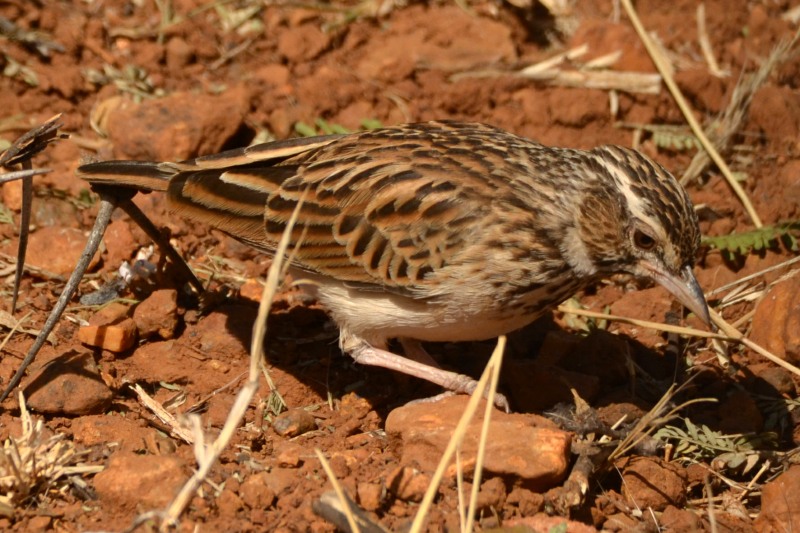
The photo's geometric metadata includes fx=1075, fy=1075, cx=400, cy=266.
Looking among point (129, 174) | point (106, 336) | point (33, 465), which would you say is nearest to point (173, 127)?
point (129, 174)

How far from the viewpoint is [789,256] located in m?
7.88

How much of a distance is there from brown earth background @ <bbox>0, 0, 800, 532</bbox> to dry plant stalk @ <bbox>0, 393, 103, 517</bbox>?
0.22ft

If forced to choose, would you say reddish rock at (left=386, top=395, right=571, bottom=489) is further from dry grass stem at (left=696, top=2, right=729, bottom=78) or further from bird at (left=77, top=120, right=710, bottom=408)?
dry grass stem at (left=696, top=2, right=729, bottom=78)

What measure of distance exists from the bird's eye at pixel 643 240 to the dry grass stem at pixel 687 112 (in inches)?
99.5

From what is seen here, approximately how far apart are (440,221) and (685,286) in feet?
4.69

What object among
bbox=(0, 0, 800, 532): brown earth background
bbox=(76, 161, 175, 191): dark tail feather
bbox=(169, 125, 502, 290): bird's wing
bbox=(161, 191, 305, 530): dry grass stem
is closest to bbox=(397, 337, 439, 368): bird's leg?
bbox=(0, 0, 800, 532): brown earth background

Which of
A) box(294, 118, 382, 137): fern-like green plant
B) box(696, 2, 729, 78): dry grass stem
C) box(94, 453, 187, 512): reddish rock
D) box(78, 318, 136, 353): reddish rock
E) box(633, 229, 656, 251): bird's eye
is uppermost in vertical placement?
box(696, 2, 729, 78): dry grass stem

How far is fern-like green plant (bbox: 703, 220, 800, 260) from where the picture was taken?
773cm

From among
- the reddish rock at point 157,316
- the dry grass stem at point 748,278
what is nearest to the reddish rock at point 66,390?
the reddish rock at point 157,316

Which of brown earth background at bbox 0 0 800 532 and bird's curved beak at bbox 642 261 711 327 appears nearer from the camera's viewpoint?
brown earth background at bbox 0 0 800 532

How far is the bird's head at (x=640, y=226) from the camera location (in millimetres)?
5875

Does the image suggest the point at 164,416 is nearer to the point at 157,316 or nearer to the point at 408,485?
the point at 157,316

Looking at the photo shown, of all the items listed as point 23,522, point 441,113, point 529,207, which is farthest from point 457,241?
point 441,113

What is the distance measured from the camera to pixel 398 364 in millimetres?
6617
